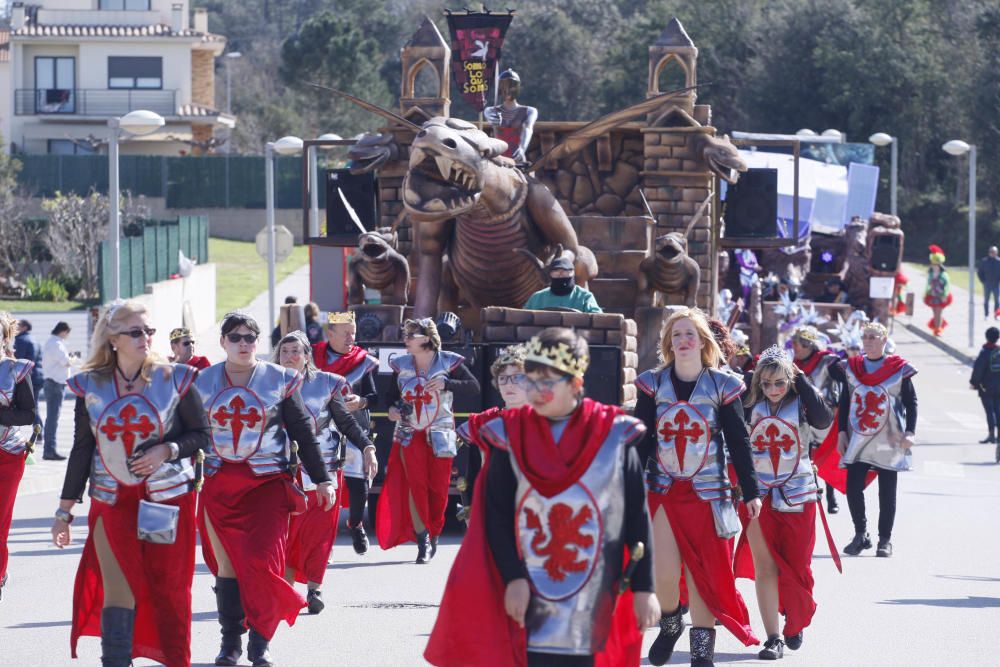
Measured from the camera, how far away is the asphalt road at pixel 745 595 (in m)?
9.34

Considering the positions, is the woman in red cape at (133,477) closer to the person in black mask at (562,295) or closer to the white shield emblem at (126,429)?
the white shield emblem at (126,429)

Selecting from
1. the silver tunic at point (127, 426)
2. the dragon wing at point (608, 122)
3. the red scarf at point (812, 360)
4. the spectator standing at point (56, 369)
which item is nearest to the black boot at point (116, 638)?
the silver tunic at point (127, 426)

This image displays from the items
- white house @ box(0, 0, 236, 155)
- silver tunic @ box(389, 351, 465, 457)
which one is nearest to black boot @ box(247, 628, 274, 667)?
silver tunic @ box(389, 351, 465, 457)

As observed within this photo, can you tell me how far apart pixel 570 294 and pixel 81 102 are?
5165 centimetres

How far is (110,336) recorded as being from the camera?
7734mm

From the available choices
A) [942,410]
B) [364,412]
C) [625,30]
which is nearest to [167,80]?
[625,30]

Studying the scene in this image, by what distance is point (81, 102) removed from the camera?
62.9 meters

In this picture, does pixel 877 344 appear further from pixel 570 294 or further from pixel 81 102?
pixel 81 102

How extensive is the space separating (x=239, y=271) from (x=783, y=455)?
40.6 m

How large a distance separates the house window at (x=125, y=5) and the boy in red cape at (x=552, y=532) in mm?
59678

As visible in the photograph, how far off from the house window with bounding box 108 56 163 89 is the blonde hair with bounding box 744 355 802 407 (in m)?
55.6

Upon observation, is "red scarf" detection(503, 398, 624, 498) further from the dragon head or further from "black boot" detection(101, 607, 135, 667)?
the dragon head

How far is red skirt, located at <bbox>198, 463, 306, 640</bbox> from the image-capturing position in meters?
8.77

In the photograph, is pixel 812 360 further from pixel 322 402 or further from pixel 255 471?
pixel 255 471
